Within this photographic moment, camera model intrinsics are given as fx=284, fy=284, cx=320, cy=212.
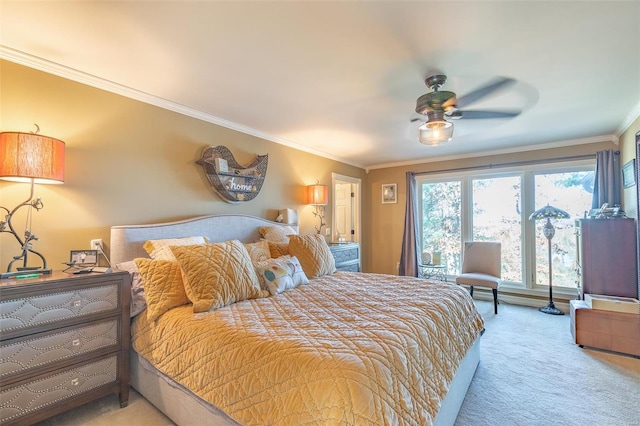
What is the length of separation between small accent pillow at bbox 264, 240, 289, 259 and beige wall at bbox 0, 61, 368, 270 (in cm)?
76

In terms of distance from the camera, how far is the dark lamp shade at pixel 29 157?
1741 millimetres

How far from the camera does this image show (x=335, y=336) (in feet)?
4.55

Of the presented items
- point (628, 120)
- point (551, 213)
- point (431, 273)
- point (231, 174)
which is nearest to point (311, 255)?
point (231, 174)

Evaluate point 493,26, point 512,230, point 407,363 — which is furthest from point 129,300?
point 512,230

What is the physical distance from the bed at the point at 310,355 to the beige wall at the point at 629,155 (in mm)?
2585

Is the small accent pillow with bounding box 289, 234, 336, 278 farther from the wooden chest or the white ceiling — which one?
the wooden chest

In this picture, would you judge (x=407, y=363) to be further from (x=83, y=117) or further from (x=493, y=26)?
(x=83, y=117)

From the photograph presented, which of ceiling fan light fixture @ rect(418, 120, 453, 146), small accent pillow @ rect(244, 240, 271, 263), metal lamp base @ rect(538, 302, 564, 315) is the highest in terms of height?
ceiling fan light fixture @ rect(418, 120, 453, 146)

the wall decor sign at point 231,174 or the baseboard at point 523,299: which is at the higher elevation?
the wall decor sign at point 231,174

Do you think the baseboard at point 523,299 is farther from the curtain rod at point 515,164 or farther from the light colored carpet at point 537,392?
the curtain rod at point 515,164

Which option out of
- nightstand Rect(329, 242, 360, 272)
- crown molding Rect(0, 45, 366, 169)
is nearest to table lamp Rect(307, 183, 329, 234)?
nightstand Rect(329, 242, 360, 272)

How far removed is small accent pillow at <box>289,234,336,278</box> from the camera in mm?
2904

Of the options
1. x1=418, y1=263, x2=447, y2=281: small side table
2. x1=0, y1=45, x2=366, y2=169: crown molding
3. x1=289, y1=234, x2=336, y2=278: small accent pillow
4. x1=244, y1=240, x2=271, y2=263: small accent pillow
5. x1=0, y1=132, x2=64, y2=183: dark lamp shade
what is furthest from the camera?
x1=418, y1=263, x2=447, y2=281: small side table

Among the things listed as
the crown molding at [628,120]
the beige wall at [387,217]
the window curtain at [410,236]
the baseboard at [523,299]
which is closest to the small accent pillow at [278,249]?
the window curtain at [410,236]
